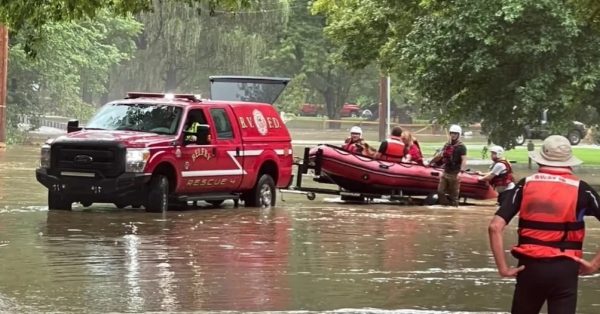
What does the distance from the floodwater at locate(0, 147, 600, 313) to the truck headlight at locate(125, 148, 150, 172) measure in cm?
78

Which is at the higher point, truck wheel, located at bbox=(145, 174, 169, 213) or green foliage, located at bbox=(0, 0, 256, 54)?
green foliage, located at bbox=(0, 0, 256, 54)

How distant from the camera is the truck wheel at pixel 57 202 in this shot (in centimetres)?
1819

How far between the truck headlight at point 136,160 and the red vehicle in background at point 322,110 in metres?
80.3

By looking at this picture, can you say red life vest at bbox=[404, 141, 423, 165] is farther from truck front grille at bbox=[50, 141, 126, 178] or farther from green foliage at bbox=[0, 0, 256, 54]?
green foliage at bbox=[0, 0, 256, 54]

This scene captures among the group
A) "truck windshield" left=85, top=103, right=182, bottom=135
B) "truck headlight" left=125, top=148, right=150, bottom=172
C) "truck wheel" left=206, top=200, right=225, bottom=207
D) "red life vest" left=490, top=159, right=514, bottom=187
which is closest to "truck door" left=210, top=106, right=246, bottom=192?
"truck windshield" left=85, top=103, right=182, bottom=135

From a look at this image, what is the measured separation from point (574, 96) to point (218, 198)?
44.3ft

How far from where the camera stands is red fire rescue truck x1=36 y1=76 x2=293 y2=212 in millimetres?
17578

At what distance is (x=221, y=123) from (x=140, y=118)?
1530 millimetres

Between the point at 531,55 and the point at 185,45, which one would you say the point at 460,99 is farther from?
the point at 185,45

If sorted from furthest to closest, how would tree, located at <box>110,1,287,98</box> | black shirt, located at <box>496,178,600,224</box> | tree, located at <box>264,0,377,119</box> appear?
tree, located at <box>264,0,377,119</box> < tree, located at <box>110,1,287,98</box> < black shirt, located at <box>496,178,600,224</box>

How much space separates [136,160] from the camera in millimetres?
17500

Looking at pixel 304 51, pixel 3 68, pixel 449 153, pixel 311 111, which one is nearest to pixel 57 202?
pixel 449 153

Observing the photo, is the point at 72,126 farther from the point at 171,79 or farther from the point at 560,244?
the point at 171,79

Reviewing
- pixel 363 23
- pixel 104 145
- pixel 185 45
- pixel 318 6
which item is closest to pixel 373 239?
pixel 104 145
